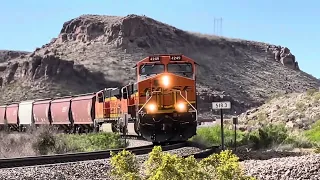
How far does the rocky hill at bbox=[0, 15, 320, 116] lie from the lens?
279 ft

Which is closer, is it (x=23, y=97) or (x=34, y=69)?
(x=23, y=97)

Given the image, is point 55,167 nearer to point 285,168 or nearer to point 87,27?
point 285,168

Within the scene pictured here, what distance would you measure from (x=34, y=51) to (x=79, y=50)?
14.2 meters

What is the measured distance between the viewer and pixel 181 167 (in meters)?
4.93

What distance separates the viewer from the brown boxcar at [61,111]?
34.4 m

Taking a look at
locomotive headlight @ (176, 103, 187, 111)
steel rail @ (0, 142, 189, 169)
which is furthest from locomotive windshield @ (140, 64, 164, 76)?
steel rail @ (0, 142, 189, 169)

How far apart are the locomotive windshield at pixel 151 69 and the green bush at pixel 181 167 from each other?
586 inches

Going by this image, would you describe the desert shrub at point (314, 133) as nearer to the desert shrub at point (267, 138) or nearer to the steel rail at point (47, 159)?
the desert shrub at point (267, 138)

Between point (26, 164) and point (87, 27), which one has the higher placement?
point (87, 27)

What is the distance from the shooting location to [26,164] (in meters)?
12.8

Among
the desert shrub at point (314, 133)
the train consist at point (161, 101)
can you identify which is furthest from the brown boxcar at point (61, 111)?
the desert shrub at point (314, 133)

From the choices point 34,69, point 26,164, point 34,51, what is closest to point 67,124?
point 26,164

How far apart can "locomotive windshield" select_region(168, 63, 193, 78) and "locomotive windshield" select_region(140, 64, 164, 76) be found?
0.37 m

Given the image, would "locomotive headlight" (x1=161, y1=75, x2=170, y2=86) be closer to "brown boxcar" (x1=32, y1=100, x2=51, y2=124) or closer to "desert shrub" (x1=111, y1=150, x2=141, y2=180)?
"desert shrub" (x1=111, y1=150, x2=141, y2=180)
